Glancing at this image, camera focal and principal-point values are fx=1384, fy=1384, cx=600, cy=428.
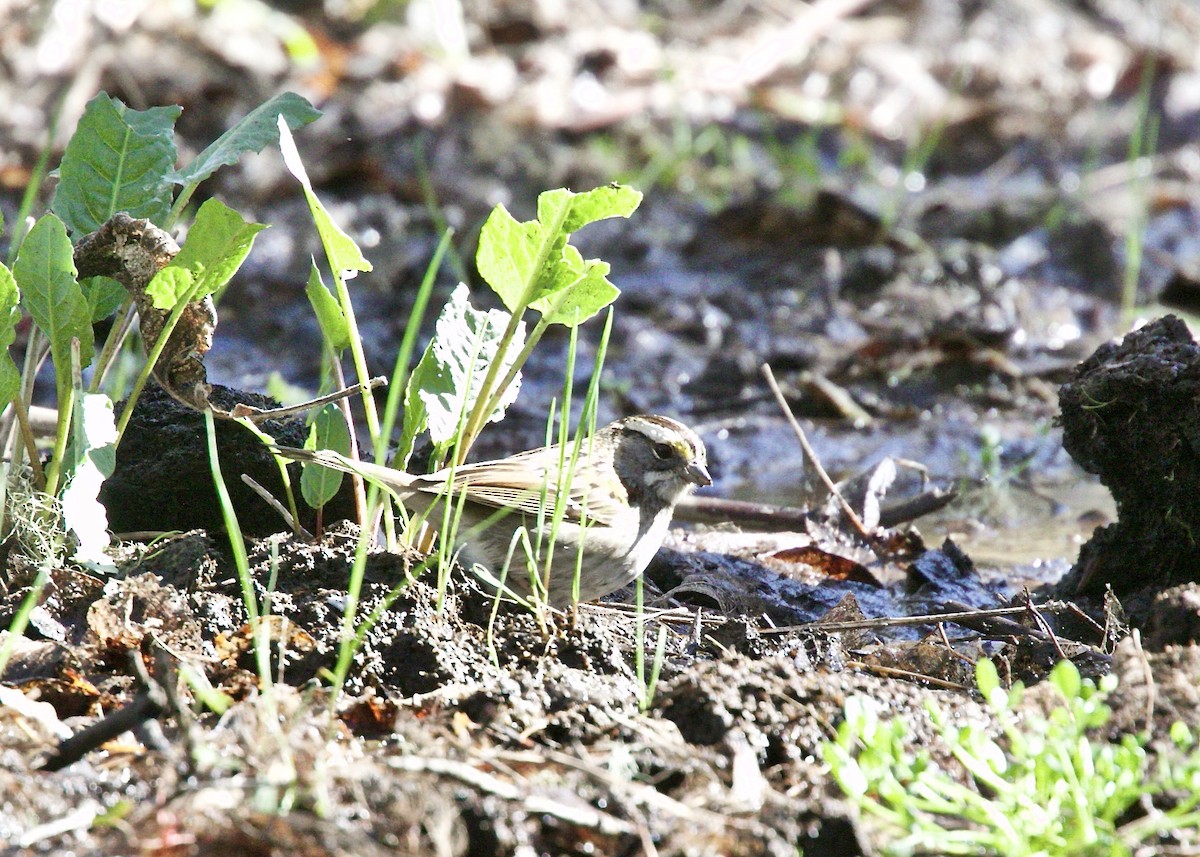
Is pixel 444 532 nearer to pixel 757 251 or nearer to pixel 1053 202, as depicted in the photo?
pixel 757 251

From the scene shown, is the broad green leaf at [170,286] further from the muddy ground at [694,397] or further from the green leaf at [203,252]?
the muddy ground at [694,397]

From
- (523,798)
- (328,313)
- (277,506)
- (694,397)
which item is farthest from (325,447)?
(694,397)

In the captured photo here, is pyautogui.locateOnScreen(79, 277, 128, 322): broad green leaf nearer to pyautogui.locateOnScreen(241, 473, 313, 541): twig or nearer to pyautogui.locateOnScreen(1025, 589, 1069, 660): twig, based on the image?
pyautogui.locateOnScreen(241, 473, 313, 541): twig

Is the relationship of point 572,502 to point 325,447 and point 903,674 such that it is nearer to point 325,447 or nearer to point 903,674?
point 325,447

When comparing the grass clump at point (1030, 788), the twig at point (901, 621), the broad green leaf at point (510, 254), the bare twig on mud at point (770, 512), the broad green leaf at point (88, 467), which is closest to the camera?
the grass clump at point (1030, 788)

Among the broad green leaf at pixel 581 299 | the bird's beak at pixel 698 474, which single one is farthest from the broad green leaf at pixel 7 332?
the bird's beak at pixel 698 474

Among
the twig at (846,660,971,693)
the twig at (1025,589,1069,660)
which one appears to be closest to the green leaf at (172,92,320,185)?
the twig at (846,660,971,693)
